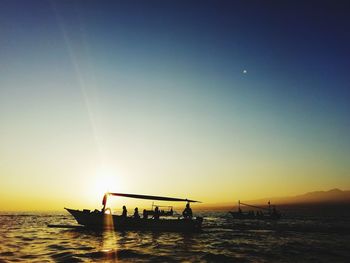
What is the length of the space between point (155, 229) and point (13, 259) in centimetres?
2072

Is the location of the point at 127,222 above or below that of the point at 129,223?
above

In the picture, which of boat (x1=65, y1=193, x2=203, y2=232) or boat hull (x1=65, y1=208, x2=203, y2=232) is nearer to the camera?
boat (x1=65, y1=193, x2=203, y2=232)

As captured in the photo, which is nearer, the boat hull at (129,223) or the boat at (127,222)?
the boat at (127,222)

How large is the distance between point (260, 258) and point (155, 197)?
16.3 meters

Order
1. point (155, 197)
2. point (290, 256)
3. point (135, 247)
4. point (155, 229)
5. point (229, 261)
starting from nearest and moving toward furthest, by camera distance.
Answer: point (229, 261) → point (290, 256) → point (135, 247) → point (155, 197) → point (155, 229)

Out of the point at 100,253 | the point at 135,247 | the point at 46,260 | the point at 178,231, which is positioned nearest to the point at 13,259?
the point at 46,260

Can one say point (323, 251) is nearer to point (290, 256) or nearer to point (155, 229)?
point (290, 256)

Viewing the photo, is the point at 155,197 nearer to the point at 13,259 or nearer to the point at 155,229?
the point at 155,229

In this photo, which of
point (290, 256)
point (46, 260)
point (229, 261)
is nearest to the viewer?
point (46, 260)

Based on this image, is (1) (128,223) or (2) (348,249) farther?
(1) (128,223)

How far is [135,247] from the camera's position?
79.6 feet

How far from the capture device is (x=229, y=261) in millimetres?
20188

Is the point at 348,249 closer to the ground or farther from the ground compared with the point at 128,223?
closer to the ground

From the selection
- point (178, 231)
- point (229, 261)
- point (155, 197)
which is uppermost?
point (155, 197)
